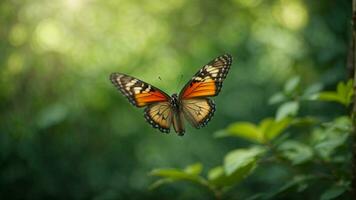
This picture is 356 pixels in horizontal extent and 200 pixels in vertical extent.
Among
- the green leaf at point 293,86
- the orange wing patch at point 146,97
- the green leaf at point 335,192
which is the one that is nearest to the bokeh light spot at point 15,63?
the orange wing patch at point 146,97

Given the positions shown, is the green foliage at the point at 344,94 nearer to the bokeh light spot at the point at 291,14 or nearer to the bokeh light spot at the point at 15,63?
the bokeh light spot at the point at 291,14

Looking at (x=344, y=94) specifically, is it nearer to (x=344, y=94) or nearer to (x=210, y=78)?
(x=344, y=94)

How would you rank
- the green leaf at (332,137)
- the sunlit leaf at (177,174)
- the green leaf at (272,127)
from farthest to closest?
1. the green leaf at (272,127)
2. the sunlit leaf at (177,174)
3. the green leaf at (332,137)

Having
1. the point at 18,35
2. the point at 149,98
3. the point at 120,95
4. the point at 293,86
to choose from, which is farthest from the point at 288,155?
the point at 18,35

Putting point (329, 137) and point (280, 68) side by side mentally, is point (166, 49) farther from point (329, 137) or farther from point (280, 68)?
point (329, 137)

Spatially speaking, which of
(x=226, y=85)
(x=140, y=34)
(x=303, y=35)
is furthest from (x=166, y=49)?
(x=303, y=35)
